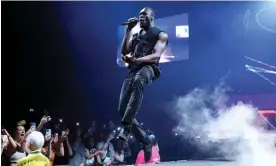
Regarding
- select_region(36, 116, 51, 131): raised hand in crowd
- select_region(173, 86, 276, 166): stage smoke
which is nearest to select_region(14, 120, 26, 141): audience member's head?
select_region(36, 116, 51, 131): raised hand in crowd

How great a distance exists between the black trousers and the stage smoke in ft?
0.82

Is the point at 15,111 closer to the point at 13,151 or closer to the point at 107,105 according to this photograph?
the point at 13,151

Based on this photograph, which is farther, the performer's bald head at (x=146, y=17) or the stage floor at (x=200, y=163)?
the performer's bald head at (x=146, y=17)

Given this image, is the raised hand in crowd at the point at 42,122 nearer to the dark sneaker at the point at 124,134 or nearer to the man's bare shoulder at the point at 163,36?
the dark sneaker at the point at 124,134

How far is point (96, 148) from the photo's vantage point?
2.93m

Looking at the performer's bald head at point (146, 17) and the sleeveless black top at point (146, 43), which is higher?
the performer's bald head at point (146, 17)

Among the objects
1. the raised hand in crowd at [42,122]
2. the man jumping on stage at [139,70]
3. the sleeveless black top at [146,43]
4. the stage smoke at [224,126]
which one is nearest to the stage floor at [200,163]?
the stage smoke at [224,126]

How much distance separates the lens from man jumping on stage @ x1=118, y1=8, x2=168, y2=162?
2883 mm

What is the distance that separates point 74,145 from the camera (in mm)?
2928

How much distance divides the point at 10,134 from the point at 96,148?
0.61m

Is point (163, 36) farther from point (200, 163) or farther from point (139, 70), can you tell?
point (200, 163)

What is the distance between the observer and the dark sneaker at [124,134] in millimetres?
2885

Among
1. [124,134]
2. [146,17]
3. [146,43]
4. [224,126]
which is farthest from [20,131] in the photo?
[224,126]

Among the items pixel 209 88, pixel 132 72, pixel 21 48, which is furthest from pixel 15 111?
pixel 209 88
